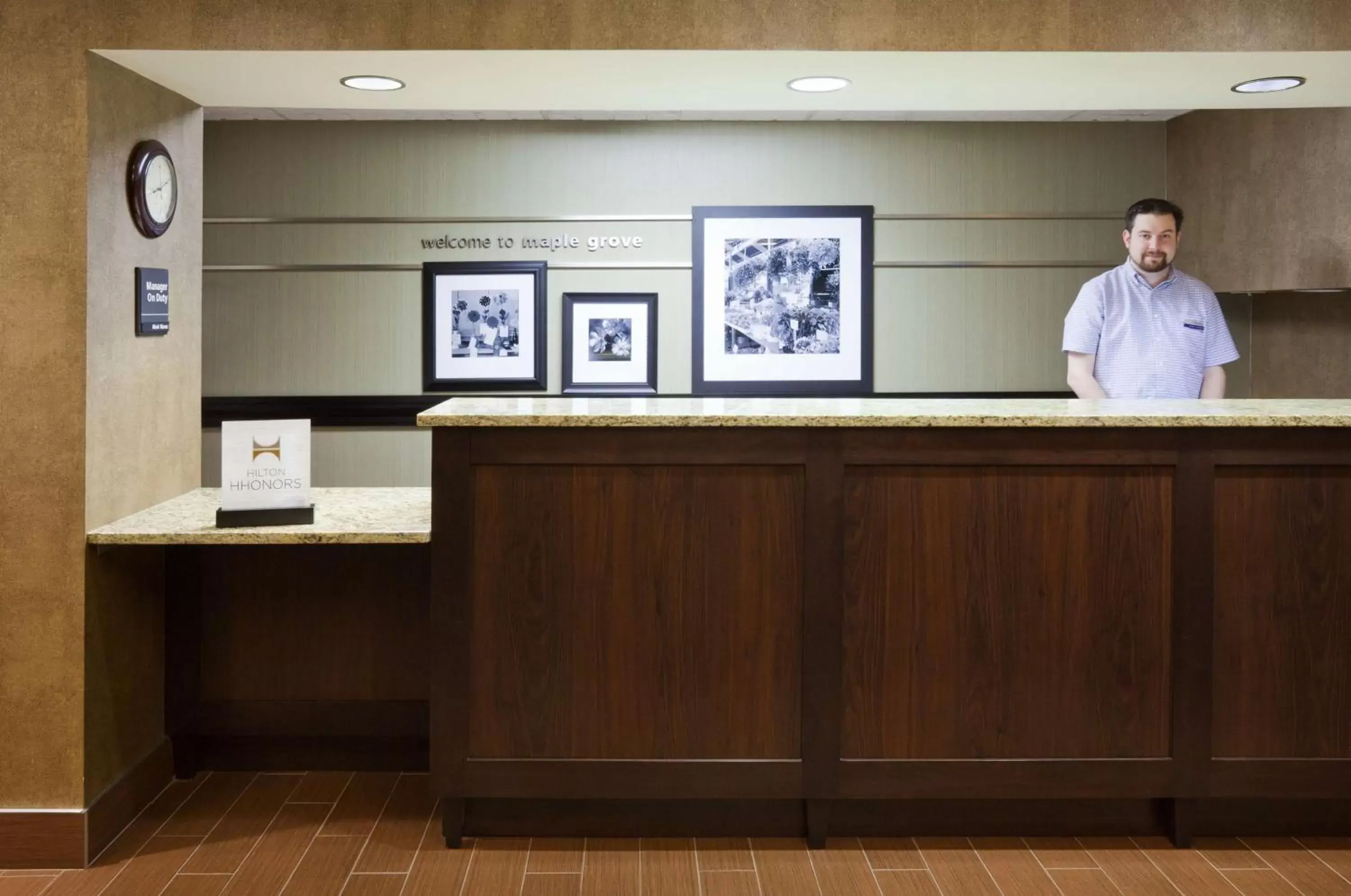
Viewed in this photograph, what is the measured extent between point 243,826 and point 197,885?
341 mm

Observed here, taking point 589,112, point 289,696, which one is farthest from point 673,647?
point 589,112

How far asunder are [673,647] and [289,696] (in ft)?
4.02

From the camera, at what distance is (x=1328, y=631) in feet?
9.45

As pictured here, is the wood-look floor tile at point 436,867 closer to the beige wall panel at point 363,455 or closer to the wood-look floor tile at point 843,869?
the wood-look floor tile at point 843,869

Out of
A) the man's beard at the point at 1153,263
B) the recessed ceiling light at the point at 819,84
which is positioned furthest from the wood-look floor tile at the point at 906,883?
the man's beard at the point at 1153,263

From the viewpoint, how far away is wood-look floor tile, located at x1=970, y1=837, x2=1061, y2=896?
2695 millimetres

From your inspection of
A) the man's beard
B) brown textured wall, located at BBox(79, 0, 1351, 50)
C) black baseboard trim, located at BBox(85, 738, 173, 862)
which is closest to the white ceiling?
brown textured wall, located at BBox(79, 0, 1351, 50)

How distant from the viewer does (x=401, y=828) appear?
9.94 ft

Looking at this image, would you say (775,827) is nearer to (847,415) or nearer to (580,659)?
(580,659)

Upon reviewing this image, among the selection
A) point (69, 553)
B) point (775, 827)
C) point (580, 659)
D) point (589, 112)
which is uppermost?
point (589, 112)

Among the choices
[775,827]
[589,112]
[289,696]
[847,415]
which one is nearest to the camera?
[847,415]

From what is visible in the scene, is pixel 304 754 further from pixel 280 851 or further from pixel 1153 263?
pixel 1153 263

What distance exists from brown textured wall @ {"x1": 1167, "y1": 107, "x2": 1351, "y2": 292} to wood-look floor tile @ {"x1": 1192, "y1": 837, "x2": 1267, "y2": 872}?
219 cm

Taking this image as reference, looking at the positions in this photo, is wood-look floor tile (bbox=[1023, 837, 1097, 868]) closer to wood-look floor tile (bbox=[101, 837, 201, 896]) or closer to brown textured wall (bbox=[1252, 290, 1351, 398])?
wood-look floor tile (bbox=[101, 837, 201, 896])
